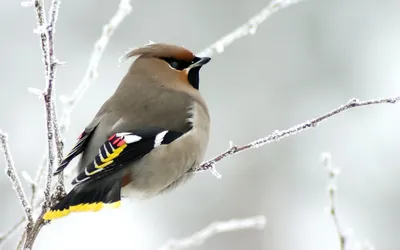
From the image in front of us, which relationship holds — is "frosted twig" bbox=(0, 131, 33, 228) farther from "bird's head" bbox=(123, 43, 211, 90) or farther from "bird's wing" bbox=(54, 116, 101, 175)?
"bird's head" bbox=(123, 43, 211, 90)

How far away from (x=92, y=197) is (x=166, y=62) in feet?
2.56

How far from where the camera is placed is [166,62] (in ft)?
9.44

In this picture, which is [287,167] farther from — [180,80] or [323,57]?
[180,80]

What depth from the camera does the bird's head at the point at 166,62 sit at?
2852 millimetres

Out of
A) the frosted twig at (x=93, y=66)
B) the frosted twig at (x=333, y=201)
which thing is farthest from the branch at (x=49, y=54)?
the frosted twig at (x=333, y=201)

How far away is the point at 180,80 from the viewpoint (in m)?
2.89

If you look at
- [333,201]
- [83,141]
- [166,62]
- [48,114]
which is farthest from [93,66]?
[333,201]

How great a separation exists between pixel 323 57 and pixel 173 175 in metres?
6.51

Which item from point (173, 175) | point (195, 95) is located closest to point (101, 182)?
point (173, 175)

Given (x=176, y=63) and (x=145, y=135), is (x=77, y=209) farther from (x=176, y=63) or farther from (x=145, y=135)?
(x=176, y=63)

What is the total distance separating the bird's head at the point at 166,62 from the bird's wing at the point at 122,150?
37 centimetres

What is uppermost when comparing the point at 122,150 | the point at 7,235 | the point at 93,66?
the point at 93,66

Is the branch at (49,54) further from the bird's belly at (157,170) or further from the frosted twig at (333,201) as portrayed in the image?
the frosted twig at (333,201)

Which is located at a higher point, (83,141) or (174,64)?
(174,64)
